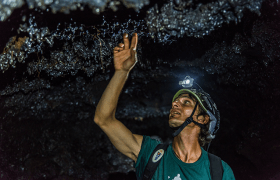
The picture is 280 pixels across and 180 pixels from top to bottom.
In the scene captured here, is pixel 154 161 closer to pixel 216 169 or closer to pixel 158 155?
pixel 158 155

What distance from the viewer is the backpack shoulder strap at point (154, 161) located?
51.0 inches

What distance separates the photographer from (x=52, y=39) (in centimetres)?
167

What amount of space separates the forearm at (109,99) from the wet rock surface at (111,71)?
66 centimetres

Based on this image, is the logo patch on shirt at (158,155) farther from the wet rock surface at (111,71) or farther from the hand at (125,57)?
the wet rock surface at (111,71)

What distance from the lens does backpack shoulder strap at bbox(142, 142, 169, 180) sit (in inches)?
51.0

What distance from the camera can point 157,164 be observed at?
1328 millimetres

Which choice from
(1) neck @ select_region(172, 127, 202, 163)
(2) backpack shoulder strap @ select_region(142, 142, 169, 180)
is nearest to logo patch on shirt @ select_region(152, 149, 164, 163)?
(2) backpack shoulder strap @ select_region(142, 142, 169, 180)

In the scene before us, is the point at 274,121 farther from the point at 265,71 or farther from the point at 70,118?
the point at 70,118

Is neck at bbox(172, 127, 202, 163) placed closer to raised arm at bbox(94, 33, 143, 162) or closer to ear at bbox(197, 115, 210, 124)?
ear at bbox(197, 115, 210, 124)

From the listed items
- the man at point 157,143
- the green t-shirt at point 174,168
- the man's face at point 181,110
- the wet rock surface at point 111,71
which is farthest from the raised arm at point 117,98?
the wet rock surface at point 111,71

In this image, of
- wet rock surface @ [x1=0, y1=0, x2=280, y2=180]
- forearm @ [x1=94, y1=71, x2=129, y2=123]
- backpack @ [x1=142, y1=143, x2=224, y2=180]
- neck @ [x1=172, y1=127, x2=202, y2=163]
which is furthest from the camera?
wet rock surface @ [x1=0, y1=0, x2=280, y2=180]

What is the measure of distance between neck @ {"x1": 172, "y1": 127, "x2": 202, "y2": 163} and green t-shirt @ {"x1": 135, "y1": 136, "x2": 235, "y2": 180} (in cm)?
4

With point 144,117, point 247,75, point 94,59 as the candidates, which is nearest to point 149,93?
point 144,117

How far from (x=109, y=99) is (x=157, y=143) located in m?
0.51
